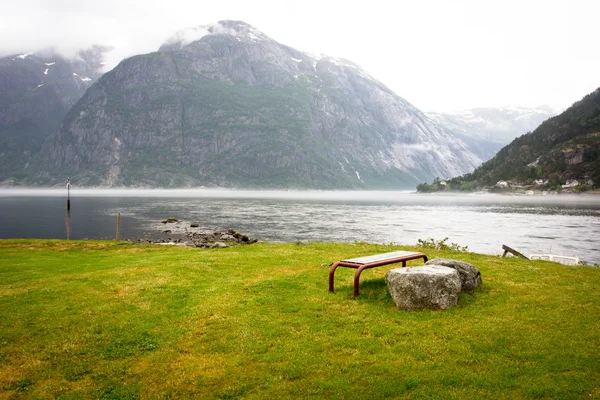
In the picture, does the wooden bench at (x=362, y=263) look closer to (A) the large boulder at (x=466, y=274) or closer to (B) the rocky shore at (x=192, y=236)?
(A) the large boulder at (x=466, y=274)

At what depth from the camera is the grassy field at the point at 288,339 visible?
324 inches

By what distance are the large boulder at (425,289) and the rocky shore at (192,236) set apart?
37.9m

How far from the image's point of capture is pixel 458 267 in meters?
14.6

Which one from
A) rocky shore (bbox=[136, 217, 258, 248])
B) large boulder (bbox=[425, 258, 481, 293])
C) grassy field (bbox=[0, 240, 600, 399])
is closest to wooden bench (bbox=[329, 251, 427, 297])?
grassy field (bbox=[0, 240, 600, 399])

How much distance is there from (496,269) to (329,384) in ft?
45.8

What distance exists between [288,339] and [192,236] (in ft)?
179

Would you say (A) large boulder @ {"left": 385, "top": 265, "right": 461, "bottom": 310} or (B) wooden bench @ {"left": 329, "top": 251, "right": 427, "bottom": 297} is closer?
(A) large boulder @ {"left": 385, "top": 265, "right": 461, "bottom": 310}

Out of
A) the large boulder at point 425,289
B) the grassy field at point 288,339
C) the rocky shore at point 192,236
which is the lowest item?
the rocky shore at point 192,236

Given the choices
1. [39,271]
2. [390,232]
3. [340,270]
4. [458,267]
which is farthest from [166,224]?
[458,267]

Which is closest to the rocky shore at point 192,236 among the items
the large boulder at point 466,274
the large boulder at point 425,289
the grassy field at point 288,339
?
the grassy field at point 288,339

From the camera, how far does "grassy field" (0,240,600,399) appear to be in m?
8.23

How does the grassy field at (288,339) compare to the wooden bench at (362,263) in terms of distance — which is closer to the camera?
the grassy field at (288,339)

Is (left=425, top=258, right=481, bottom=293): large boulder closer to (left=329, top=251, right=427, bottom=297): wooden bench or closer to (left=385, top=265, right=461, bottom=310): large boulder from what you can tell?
(left=385, top=265, right=461, bottom=310): large boulder

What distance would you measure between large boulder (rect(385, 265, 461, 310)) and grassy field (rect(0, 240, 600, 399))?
42 cm
